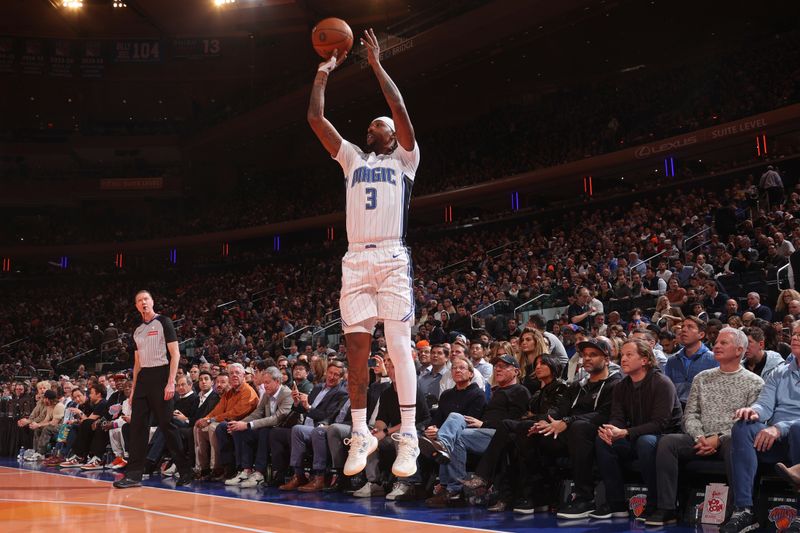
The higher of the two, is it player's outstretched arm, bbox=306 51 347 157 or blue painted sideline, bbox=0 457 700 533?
player's outstretched arm, bbox=306 51 347 157

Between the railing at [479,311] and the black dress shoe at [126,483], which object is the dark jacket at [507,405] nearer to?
the black dress shoe at [126,483]

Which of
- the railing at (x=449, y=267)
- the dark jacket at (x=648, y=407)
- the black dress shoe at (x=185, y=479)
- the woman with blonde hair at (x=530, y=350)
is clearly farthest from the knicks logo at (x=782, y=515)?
the railing at (x=449, y=267)

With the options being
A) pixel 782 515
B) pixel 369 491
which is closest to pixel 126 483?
pixel 369 491

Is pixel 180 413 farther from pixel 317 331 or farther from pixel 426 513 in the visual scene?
pixel 317 331

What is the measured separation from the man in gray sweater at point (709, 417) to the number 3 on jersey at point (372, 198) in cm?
243

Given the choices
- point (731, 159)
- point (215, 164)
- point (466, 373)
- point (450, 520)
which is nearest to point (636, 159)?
point (731, 159)

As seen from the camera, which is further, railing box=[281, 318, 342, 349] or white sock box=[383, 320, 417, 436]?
railing box=[281, 318, 342, 349]

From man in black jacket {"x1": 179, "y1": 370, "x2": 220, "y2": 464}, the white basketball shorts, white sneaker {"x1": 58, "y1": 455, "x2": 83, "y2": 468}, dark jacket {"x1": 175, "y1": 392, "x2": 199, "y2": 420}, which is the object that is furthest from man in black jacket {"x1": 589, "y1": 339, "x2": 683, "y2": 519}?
white sneaker {"x1": 58, "y1": 455, "x2": 83, "y2": 468}

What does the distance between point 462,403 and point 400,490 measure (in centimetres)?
89

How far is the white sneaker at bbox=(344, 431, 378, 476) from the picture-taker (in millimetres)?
4328

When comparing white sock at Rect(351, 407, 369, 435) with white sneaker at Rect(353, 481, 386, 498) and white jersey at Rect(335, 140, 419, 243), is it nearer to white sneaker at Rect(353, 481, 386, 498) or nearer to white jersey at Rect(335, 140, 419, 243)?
white jersey at Rect(335, 140, 419, 243)

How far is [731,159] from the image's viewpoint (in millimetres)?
19656

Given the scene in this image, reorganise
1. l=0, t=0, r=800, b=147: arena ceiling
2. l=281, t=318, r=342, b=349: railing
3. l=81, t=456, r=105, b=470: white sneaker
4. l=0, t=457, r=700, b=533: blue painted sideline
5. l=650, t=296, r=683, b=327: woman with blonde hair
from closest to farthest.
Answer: l=0, t=457, r=700, b=533: blue painted sideline, l=650, t=296, r=683, b=327: woman with blonde hair, l=81, t=456, r=105, b=470: white sneaker, l=281, t=318, r=342, b=349: railing, l=0, t=0, r=800, b=147: arena ceiling

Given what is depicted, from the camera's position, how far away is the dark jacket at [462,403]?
6465 millimetres
